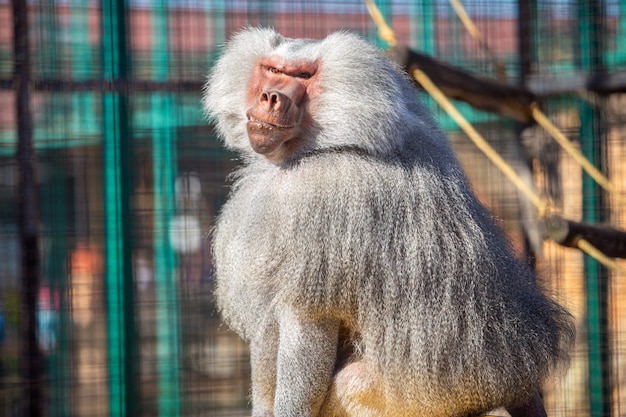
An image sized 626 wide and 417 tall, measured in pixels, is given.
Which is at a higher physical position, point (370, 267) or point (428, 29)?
point (428, 29)

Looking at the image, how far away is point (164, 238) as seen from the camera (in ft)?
13.7

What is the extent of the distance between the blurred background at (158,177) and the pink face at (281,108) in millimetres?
1323

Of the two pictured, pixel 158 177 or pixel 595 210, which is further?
pixel 595 210

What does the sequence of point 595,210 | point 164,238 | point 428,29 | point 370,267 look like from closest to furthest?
point 370,267 → point 164,238 → point 428,29 → point 595,210

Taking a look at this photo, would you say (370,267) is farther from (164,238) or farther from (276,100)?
(164,238)

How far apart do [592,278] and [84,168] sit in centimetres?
274

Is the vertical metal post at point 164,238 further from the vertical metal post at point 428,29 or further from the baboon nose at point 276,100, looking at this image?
the baboon nose at point 276,100

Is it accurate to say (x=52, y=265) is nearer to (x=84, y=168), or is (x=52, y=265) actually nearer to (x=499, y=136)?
(x=84, y=168)

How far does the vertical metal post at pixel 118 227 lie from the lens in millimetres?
3941

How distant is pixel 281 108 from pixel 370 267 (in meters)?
0.54

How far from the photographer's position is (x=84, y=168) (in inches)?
162

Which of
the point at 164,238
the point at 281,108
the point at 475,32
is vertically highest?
the point at 475,32

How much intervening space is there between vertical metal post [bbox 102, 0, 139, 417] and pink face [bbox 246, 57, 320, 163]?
1.58 meters

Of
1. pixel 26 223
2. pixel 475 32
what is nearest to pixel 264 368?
pixel 26 223
